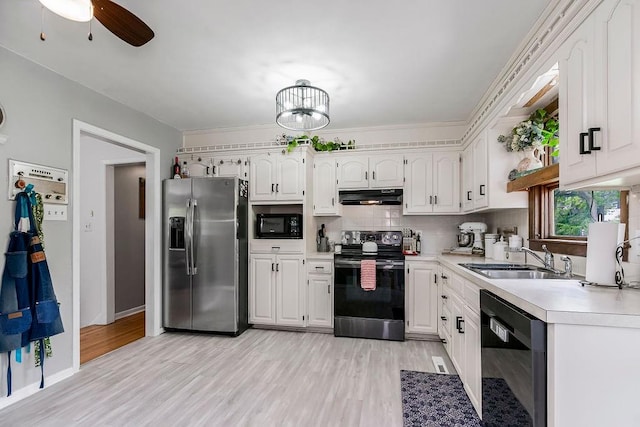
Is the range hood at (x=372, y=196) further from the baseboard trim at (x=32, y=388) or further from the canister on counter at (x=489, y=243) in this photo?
the baseboard trim at (x=32, y=388)

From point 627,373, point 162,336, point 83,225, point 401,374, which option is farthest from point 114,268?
point 627,373

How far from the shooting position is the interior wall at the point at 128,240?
434 cm

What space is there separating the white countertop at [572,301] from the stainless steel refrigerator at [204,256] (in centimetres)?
259

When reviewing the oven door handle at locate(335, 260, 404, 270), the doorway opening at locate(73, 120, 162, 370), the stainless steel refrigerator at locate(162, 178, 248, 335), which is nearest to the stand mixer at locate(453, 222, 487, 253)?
the oven door handle at locate(335, 260, 404, 270)

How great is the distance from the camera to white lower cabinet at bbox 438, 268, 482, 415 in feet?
6.53

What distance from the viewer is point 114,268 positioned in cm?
419

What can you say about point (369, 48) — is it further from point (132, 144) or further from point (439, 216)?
point (132, 144)

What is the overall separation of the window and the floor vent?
1247mm

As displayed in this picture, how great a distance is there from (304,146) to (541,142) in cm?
227

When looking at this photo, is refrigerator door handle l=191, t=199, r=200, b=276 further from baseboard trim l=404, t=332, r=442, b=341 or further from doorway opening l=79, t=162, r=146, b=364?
baseboard trim l=404, t=332, r=442, b=341

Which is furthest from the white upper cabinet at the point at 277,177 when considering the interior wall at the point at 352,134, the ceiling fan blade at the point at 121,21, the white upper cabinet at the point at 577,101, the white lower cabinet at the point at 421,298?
the white upper cabinet at the point at 577,101

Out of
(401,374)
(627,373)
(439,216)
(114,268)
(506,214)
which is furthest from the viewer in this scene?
(114,268)

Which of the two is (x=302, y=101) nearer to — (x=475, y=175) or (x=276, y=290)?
(x=475, y=175)

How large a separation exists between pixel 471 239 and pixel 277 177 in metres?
2.36
